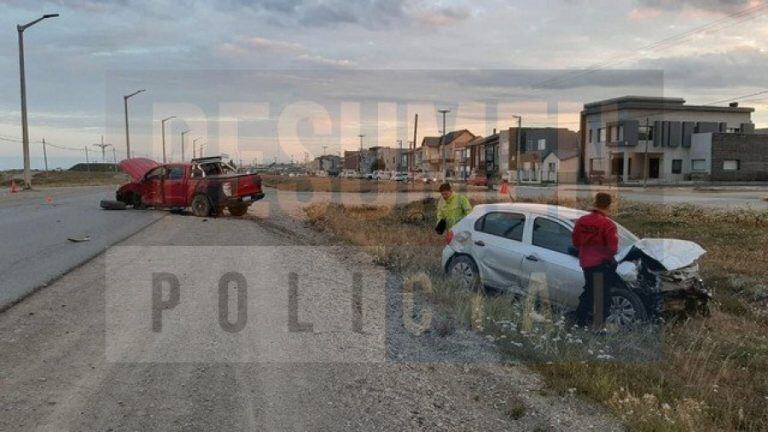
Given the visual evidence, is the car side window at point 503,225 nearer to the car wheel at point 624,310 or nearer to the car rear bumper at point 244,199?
the car wheel at point 624,310

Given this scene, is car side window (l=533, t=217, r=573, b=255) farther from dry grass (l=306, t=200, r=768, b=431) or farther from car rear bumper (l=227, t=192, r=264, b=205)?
car rear bumper (l=227, t=192, r=264, b=205)

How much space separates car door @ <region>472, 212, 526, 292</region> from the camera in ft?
28.9

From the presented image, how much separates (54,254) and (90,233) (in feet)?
12.1

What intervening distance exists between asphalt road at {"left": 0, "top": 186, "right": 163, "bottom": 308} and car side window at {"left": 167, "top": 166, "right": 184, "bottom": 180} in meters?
1.39

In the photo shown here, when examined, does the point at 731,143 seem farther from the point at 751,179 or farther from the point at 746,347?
the point at 746,347

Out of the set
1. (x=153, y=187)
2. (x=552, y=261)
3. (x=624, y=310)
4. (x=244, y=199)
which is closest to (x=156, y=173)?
(x=153, y=187)

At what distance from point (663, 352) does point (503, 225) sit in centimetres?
326

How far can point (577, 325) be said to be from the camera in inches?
295

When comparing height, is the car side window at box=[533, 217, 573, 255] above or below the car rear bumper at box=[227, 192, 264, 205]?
above

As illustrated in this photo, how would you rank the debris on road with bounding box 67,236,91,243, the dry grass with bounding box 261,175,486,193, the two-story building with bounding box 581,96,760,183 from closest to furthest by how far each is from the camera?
1. the debris on road with bounding box 67,236,91,243
2. the dry grass with bounding box 261,175,486,193
3. the two-story building with bounding box 581,96,760,183

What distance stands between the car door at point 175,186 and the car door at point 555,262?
52.8ft

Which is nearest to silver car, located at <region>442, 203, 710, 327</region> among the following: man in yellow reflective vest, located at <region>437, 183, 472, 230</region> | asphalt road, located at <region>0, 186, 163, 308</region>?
man in yellow reflective vest, located at <region>437, 183, 472, 230</region>

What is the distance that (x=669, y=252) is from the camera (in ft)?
25.0

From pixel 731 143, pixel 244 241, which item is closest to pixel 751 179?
pixel 731 143
